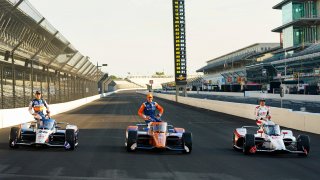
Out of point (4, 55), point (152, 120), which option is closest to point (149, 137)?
point (152, 120)

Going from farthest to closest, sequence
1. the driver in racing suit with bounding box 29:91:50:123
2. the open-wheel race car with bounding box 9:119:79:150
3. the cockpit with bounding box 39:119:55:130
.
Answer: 1. the driver in racing suit with bounding box 29:91:50:123
2. the cockpit with bounding box 39:119:55:130
3. the open-wheel race car with bounding box 9:119:79:150

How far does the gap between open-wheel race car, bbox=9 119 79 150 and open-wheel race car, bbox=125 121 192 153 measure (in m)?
1.51

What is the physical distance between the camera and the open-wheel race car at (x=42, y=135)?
1181cm

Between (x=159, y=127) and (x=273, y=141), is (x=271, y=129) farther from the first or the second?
(x=159, y=127)

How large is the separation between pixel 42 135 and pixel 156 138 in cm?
286

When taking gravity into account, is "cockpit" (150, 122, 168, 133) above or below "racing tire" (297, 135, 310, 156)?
above

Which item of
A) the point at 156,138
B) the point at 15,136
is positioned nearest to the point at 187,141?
the point at 156,138

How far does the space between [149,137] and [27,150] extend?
310 cm

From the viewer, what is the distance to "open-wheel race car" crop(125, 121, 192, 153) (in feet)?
37.7

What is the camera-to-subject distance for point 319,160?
10852 mm

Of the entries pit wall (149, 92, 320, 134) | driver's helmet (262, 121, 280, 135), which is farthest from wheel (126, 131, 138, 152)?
pit wall (149, 92, 320, 134)

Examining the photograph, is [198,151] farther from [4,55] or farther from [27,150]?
[4,55]

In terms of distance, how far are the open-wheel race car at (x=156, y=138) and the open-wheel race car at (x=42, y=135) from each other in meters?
1.51

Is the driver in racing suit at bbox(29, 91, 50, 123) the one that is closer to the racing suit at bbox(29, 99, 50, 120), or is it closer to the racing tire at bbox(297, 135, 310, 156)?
the racing suit at bbox(29, 99, 50, 120)
